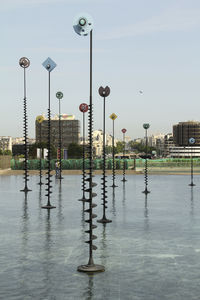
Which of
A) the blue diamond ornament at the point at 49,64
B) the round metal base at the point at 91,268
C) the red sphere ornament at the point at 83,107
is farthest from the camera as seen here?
the red sphere ornament at the point at 83,107

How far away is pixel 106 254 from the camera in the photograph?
15680mm

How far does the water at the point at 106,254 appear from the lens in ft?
38.2

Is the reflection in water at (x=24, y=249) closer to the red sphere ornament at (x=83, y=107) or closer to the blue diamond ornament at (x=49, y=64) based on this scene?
the blue diamond ornament at (x=49, y=64)

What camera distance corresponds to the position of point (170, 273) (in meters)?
13.2

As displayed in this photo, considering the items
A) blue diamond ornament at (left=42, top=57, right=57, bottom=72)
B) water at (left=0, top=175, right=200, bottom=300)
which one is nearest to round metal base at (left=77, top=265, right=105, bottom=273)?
water at (left=0, top=175, right=200, bottom=300)

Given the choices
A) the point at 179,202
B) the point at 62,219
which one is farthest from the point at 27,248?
the point at 179,202

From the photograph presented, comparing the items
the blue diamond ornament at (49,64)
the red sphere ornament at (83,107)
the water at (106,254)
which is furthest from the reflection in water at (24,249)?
the red sphere ornament at (83,107)

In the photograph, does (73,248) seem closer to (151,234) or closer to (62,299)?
(151,234)

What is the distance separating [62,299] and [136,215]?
15118 mm

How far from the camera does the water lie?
38.2 feet

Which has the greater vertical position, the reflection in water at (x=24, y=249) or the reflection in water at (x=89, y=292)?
the reflection in water at (x=24, y=249)

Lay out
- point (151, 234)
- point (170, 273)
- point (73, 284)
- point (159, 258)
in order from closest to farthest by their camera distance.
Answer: point (73, 284), point (170, 273), point (159, 258), point (151, 234)

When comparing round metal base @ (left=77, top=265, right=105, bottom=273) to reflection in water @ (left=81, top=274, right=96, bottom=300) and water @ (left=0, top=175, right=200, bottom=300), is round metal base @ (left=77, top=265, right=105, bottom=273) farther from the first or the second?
reflection in water @ (left=81, top=274, right=96, bottom=300)

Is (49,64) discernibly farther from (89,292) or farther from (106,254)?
(89,292)
